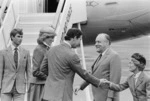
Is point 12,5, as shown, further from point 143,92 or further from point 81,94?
point 143,92

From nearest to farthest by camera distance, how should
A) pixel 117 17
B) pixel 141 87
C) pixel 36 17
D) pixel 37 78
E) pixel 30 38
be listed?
pixel 141 87 → pixel 37 78 → pixel 30 38 → pixel 36 17 → pixel 117 17

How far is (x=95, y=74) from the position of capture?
17.5 feet

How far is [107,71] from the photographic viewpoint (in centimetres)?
530

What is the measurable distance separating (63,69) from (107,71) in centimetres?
82

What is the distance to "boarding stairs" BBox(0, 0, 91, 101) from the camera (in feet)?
A: 27.8

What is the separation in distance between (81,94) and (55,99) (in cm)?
623

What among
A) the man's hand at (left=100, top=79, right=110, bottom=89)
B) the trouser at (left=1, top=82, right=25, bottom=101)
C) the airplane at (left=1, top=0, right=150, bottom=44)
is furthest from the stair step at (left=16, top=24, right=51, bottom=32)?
the man's hand at (left=100, top=79, right=110, bottom=89)

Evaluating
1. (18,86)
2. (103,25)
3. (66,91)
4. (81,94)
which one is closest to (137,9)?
(103,25)

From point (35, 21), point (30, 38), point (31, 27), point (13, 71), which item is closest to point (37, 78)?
point (13, 71)

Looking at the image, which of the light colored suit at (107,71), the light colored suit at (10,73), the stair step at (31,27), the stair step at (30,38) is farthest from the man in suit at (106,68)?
the stair step at (31,27)

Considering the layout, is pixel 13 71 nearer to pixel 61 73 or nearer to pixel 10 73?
pixel 10 73

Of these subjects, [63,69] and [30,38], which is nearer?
[63,69]

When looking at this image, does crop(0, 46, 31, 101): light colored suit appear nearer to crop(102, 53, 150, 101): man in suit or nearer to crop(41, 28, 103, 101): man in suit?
crop(41, 28, 103, 101): man in suit

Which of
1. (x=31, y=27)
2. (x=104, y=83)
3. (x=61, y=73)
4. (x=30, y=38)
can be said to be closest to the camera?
(x=61, y=73)
